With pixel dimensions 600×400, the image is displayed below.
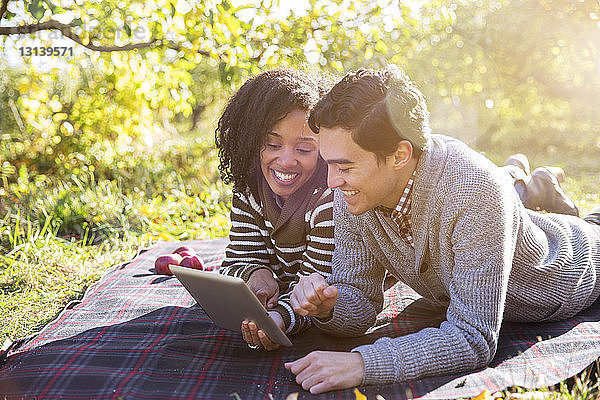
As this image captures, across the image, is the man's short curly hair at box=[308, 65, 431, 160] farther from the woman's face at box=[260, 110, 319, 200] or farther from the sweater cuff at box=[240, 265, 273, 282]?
the sweater cuff at box=[240, 265, 273, 282]

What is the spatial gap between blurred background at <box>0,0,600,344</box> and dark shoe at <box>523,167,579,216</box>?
1.29 meters

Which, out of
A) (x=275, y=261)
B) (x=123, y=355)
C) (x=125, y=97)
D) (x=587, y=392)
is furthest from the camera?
(x=125, y=97)

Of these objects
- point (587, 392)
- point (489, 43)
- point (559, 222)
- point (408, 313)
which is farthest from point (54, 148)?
point (489, 43)

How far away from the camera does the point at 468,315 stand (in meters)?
2.03

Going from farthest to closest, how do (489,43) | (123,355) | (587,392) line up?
1. (489,43)
2. (123,355)
3. (587,392)

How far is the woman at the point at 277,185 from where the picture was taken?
2537 millimetres

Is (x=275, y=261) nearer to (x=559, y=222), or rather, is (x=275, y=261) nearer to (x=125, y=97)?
(x=559, y=222)

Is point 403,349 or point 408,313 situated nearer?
point 403,349

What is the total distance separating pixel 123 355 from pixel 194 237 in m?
2.51

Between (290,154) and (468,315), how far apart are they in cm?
99

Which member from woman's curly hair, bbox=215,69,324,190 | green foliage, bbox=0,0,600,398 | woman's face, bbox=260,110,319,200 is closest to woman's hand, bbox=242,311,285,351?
woman's face, bbox=260,110,319,200

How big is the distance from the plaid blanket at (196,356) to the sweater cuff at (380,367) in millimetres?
39

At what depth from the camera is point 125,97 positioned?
6.36 meters

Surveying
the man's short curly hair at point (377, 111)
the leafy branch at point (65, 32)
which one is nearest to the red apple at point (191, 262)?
the leafy branch at point (65, 32)
